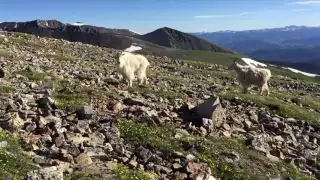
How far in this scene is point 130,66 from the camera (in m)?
27.8

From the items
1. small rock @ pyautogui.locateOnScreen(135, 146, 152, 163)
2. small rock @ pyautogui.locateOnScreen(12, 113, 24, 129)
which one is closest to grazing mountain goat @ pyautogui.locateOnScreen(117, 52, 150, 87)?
small rock @ pyautogui.locateOnScreen(12, 113, 24, 129)

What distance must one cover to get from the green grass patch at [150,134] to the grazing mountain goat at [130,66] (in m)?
9.42

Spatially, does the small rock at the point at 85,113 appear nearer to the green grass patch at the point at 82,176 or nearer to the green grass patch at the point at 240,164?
the green grass patch at the point at 240,164

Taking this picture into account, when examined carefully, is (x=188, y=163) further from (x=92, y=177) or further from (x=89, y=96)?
(x=89, y=96)

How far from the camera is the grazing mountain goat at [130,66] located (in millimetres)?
27188

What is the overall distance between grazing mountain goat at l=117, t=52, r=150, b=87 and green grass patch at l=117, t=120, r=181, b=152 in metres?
9.42

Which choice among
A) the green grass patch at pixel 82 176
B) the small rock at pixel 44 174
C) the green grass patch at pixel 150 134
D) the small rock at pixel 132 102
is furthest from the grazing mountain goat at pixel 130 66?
the small rock at pixel 44 174

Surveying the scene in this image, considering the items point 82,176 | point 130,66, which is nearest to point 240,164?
point 82,176

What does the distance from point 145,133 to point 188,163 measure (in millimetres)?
2689

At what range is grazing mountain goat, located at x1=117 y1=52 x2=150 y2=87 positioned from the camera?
2719 centimetres

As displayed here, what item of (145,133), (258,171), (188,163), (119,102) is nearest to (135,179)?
(188,163)

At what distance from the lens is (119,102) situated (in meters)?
20.9

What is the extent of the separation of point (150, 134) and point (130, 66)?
37.1 ft

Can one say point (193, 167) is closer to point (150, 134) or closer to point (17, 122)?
point (150, 134)
